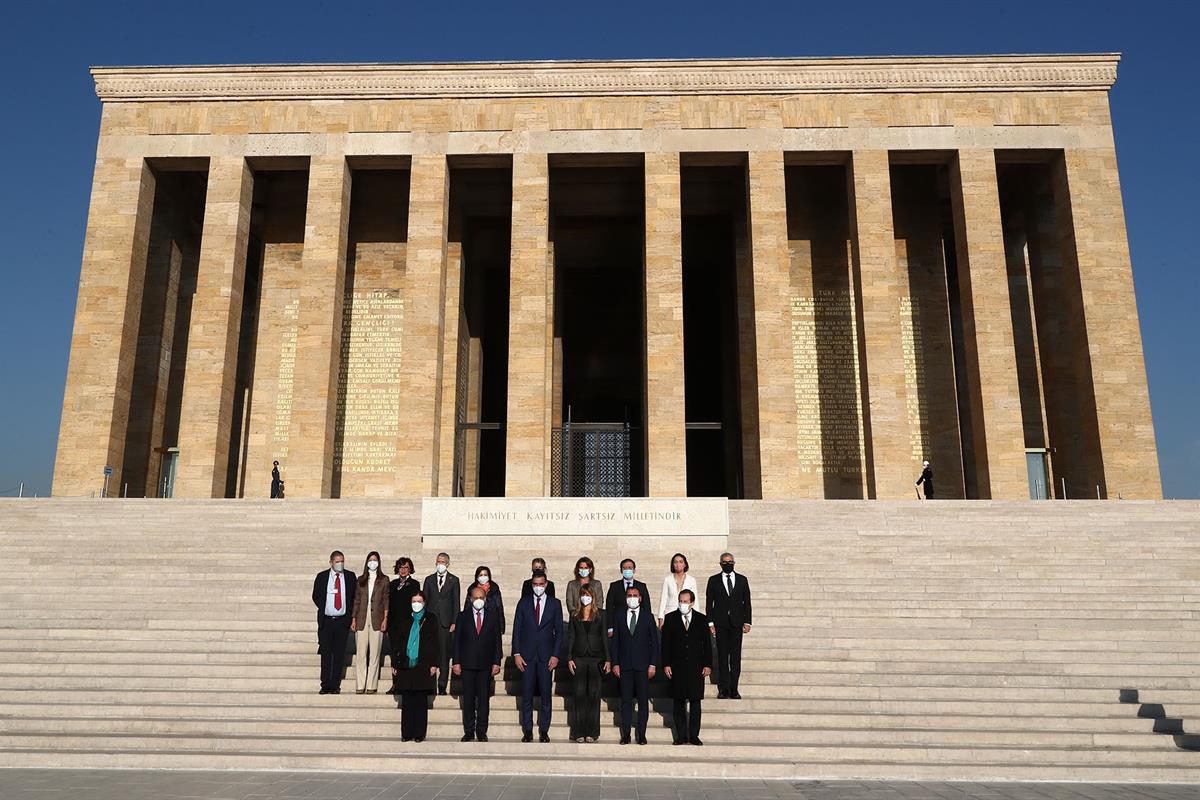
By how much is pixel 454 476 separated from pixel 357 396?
319 cm

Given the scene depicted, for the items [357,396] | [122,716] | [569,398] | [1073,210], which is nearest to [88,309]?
[357,396]

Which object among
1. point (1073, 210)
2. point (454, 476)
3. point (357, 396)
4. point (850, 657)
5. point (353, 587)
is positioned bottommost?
point (850, 657)

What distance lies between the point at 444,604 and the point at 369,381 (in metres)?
15.3

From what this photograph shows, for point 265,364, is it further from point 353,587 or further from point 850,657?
point 850,657

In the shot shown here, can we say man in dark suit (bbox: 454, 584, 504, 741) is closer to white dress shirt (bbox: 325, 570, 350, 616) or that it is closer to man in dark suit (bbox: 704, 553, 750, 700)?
white dress shirt (bbox: 325, 570, 350, 616)

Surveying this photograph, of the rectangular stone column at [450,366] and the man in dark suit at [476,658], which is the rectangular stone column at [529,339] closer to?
the rectangular stone column at [450,366]

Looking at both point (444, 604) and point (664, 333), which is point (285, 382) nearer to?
point (664, 333)

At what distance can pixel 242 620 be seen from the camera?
10305 millimetres

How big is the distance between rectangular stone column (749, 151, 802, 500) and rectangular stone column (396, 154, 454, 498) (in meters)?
7.25

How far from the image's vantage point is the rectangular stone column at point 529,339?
65.3ft

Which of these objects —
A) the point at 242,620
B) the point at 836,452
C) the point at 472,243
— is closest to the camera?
the point at 242,620

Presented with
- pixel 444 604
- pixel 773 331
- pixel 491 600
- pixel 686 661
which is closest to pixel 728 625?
pixel 686 661

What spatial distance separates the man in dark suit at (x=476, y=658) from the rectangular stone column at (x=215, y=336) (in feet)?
46.1

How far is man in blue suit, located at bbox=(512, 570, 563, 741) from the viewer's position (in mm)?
7703
